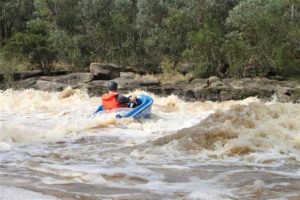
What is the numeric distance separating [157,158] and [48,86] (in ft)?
52.6

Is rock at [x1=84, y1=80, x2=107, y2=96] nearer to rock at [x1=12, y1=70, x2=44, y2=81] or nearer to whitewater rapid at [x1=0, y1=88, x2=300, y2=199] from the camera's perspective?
rock at [x1=12, y1=70, x2=44, y2=81]

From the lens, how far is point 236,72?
23281 millimetres

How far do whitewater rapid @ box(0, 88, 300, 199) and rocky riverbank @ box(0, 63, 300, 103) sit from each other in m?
7.33

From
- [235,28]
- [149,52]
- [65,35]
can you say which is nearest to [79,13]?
[65,35]

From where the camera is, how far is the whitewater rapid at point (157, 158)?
5.40m

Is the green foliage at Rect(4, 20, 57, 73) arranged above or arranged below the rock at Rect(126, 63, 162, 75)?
above

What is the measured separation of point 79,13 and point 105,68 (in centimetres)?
597

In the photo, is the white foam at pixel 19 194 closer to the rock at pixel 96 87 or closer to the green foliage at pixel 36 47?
the rock at pixel 96 87

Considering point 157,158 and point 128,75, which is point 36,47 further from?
point 157,158

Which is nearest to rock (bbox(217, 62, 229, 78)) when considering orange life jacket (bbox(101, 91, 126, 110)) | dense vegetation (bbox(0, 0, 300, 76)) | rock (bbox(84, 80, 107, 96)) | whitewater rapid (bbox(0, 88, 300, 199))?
dense vegetation (bbox(0, 0, 300, 76))

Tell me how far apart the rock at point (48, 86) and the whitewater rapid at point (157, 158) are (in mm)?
9387

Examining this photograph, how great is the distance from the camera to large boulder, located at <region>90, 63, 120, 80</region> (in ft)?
80.4

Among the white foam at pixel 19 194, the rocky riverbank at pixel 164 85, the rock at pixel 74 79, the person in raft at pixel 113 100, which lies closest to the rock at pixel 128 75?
the rocky riverbank at pixel 164 85

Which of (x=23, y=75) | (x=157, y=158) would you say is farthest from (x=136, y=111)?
(x=23, y=75)
